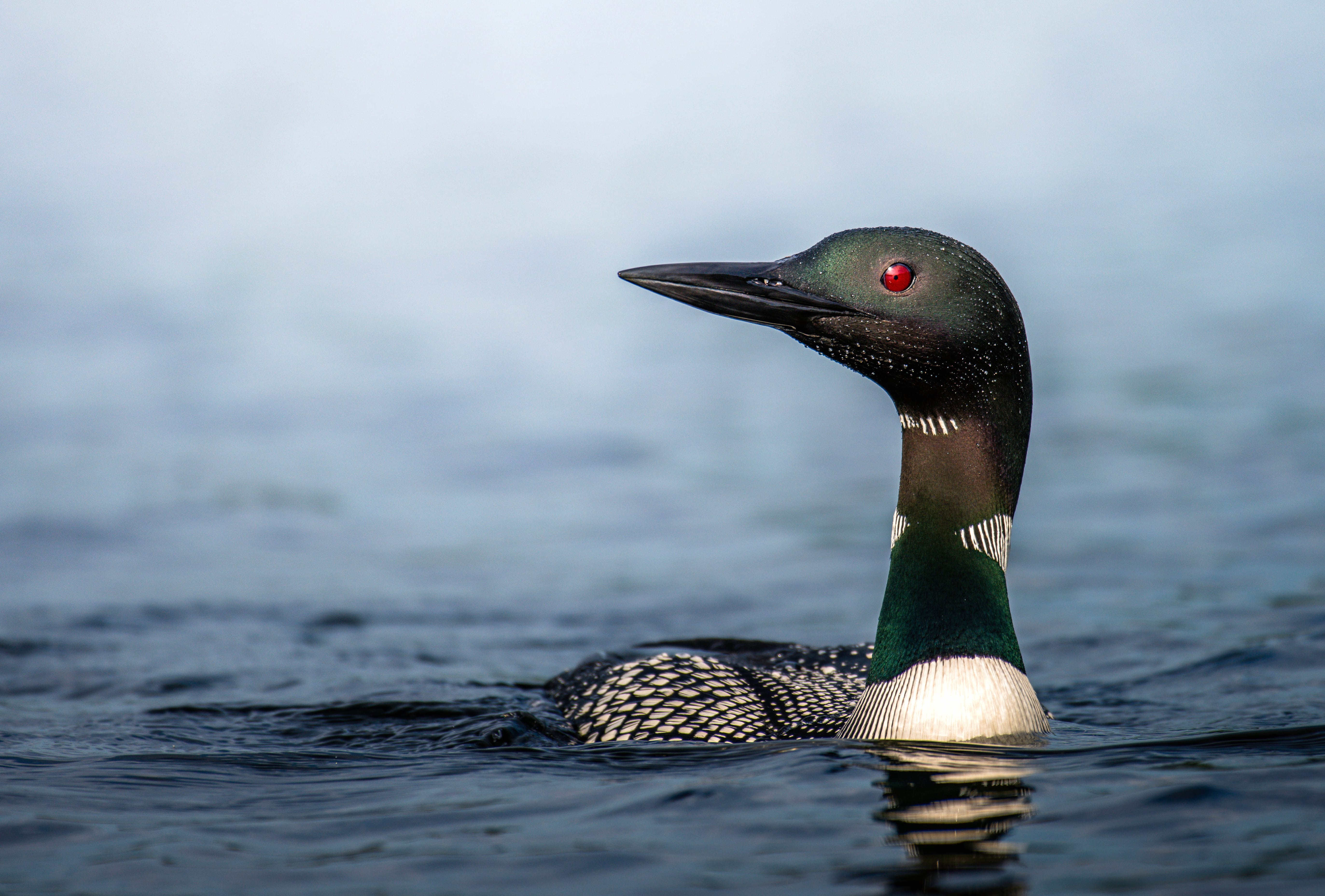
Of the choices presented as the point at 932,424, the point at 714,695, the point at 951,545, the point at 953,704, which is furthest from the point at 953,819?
the point at 714,695

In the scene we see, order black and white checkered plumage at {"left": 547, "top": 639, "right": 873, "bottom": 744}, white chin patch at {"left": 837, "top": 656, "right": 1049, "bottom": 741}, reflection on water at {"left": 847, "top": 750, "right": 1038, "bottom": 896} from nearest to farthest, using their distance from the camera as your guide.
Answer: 1. reflection on water at {"left": 847, "top": 750, "right": 1038, "bottom": 896}
2. white chin patch at {"left": 837, "top": 656, "right": 1049, "bottom": 741}
3. black and white checkered plumage at {"left": 547, "top": 639, "right": 873, "bottom": 744}

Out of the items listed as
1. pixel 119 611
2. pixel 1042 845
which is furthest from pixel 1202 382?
pixel 1042 845

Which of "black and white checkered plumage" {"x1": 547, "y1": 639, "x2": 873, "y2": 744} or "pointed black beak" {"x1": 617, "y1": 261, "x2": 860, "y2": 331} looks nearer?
"pointed black beak" {"x1": 617, "y1": 261, "x2": 860, "y2": 331}

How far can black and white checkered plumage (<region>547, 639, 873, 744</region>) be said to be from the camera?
3.28 metres

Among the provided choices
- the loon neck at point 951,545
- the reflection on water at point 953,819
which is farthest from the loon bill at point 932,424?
the reflection on water at point 953,819

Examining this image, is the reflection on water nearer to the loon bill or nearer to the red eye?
the loon bill

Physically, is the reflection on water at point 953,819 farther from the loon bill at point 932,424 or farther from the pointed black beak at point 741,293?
the pointed black beak at point 741,293

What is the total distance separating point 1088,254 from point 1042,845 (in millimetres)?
13261

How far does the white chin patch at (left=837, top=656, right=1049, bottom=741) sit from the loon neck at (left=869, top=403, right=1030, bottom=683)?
21mm

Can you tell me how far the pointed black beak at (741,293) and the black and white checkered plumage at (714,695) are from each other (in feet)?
2.90

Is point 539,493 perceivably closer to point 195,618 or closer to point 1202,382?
point 195,618

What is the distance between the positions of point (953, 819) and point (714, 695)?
3.41 ft

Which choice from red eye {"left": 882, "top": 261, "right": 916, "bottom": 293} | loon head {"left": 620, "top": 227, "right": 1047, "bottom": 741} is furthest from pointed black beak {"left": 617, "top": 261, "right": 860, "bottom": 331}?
red eye {"left": 882, "top": 261, "right": 916, "bottom": 293}

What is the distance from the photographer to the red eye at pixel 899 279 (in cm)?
292
